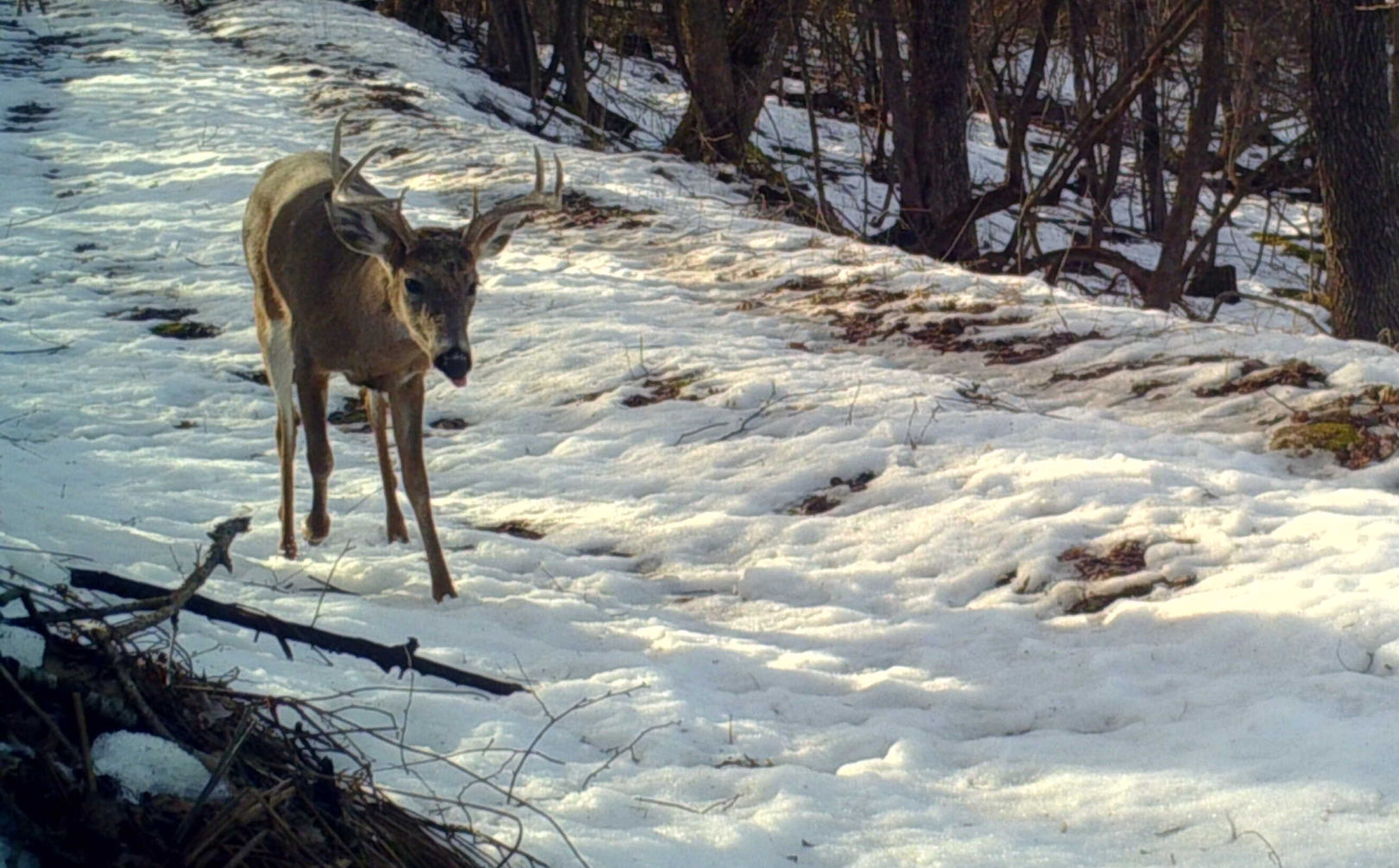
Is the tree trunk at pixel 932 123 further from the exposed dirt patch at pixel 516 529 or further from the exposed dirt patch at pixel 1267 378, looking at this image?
the exposed dirt patch at pixel 516 529

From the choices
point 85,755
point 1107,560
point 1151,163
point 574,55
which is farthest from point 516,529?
point 1151,163

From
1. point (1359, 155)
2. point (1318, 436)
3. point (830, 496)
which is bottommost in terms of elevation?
point (830, 496)

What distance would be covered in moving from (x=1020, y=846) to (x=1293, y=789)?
681 millimetres

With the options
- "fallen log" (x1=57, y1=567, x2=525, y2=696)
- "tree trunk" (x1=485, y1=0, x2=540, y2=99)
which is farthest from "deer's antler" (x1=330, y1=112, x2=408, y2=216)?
"tree trunk" (x1=485, y1=0, x2=540, y2=99)

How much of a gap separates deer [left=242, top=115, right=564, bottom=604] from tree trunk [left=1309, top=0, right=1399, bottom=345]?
18.7 feet

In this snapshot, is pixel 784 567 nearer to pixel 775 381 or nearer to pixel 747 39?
pixel 775 381

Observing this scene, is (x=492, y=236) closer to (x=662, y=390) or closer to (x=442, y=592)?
(x=442, y=592)

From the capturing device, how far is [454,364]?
17.4ft

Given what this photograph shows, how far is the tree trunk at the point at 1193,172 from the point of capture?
11.8 m

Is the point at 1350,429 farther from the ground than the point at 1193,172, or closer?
closer

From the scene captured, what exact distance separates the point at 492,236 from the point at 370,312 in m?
0.60

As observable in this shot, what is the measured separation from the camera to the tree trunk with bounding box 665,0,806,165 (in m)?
15.9

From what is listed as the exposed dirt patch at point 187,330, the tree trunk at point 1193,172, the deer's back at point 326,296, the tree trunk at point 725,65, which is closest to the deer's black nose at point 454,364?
the deer's back at point 326,296

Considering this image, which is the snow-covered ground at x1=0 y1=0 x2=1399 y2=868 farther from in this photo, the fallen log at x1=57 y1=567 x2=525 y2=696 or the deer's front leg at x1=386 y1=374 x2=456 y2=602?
the fallen log at x1=57 y1=567 x2=525 y2=696
